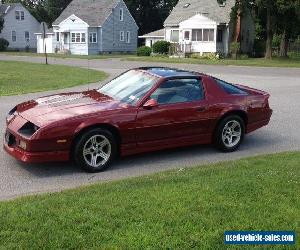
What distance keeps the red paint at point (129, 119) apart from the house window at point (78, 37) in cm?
5122

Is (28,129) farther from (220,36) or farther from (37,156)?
(220,36)

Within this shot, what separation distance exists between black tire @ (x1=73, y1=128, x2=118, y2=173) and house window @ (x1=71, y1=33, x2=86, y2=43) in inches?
2056

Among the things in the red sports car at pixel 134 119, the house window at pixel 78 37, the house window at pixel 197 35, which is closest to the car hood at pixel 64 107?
the red sports car at pixel 134 119

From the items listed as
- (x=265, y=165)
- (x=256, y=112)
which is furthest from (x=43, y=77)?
(x=265, y=165)

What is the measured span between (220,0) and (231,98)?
124ft

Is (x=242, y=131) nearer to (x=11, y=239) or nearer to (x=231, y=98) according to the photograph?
(x=231, y=98)

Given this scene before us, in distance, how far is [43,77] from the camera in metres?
22.2

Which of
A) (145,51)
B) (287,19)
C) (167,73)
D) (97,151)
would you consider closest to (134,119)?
(97,151)

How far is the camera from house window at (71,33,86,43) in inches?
2275

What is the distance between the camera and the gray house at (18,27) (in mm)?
67312

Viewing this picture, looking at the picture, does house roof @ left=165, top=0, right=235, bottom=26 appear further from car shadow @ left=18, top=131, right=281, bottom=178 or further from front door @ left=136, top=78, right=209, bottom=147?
front door @ left=136, top=78, right=209, bottom=147

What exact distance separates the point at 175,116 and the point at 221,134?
1.13 m

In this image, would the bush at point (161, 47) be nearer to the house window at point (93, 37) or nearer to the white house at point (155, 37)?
the white house at point (155, 37)

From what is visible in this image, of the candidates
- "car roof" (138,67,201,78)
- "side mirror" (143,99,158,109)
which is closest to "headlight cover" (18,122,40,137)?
"side mirror" (143,99,158,109)
